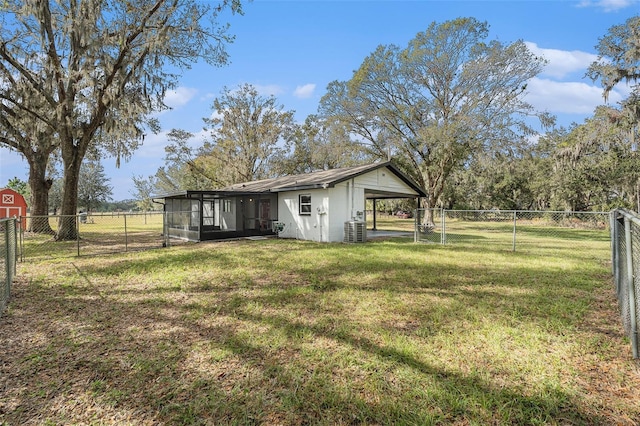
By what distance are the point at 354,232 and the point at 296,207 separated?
2.97 meters

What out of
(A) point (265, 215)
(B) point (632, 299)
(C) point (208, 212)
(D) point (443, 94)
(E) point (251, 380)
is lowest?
(E) point (251, 380)

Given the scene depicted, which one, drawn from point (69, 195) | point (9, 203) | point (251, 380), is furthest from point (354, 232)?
point (9, 203)

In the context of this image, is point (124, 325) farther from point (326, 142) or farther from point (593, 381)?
point (326, 142)

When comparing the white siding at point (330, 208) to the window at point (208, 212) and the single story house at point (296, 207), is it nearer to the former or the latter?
the single story house at point (296, 207)

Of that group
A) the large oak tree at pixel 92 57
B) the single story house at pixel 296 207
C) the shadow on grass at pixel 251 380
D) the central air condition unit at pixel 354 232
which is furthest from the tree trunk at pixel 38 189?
the shadow on grass at pixel 251 380

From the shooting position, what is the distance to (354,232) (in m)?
12.6

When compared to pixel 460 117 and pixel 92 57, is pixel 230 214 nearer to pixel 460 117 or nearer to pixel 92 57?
pixel 92 57

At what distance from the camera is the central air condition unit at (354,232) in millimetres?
12656

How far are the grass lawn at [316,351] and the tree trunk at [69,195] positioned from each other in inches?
306

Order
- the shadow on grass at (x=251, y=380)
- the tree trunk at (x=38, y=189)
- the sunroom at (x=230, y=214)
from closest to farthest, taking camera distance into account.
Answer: the shadow on grass at (x=251, y=380), the sunroom at (x=230, y=214), the tree trunk at (x=38, y=189)

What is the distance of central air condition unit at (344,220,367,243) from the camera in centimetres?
1266

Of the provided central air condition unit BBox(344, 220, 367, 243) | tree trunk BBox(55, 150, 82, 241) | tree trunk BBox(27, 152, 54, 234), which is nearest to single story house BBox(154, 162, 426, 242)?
central air condition unit BBox(344, 220, 367, 243)

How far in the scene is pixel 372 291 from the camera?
561 cm

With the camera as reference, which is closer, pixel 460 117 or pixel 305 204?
pixel 305 204
